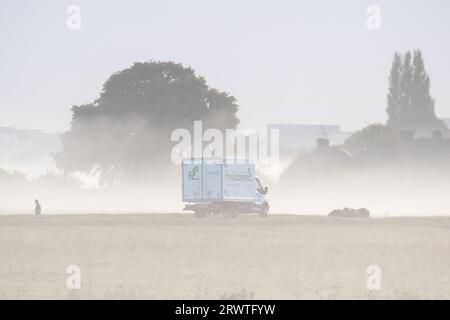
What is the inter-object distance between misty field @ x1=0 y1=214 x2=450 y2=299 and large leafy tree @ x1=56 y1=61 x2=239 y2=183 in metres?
62.6

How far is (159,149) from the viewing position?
132500 mm

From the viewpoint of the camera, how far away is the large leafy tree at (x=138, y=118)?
13212 centimetres

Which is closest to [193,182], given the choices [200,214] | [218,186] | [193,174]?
[193,174]

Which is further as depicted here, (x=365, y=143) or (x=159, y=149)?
(x=365, y=143)

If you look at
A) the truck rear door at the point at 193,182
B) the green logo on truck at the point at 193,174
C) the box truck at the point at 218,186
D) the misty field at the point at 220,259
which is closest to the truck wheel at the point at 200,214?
the box truck at the point at 218,186

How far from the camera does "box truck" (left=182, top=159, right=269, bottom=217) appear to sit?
73.3 m

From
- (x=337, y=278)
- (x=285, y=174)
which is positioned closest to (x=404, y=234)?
(x=337, y=278)

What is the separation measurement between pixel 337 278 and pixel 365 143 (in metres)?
157

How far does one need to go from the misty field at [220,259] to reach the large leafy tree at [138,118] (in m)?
62.6

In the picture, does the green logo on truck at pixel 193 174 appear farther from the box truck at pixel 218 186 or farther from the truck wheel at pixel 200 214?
the truck wheel at pixel 200 214

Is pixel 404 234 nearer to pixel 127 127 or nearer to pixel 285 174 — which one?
pixel 127 127

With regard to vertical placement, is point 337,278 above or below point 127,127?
below

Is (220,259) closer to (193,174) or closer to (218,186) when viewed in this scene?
(218,186)
